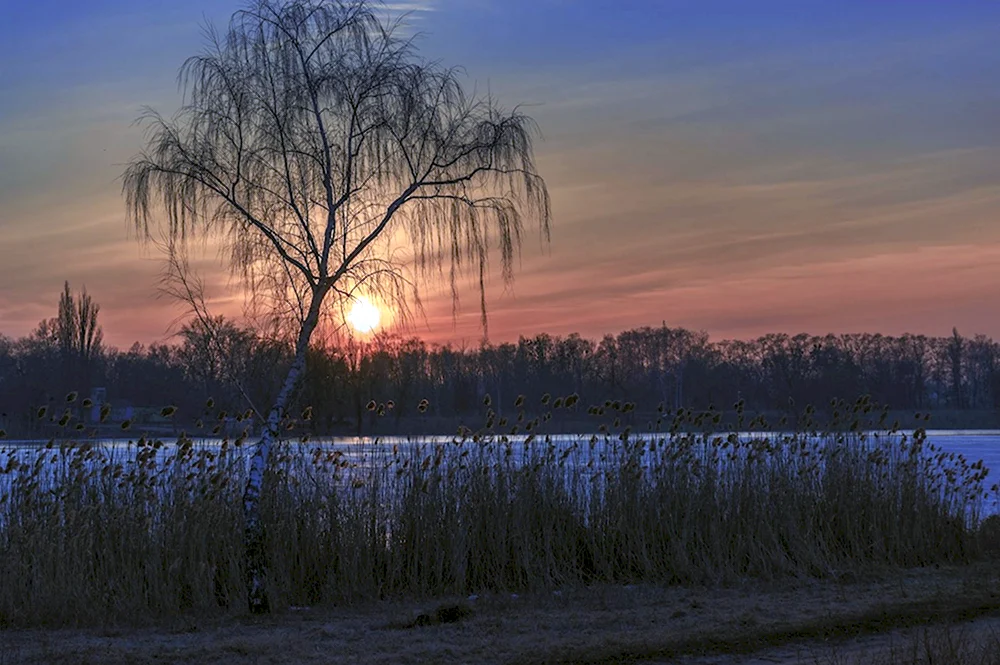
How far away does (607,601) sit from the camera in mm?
9336

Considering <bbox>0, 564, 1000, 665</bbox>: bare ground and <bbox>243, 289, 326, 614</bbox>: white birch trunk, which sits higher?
<bbox>243, 289, 326, 614</bbox>: white birch trunk

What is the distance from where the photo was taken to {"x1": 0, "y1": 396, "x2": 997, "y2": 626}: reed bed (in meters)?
9.22

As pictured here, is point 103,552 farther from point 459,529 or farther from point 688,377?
point 688,377

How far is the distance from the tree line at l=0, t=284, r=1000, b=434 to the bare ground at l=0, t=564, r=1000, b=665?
6.21 feet

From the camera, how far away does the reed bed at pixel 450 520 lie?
922cm

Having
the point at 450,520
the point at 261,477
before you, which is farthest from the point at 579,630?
the point at 261,477

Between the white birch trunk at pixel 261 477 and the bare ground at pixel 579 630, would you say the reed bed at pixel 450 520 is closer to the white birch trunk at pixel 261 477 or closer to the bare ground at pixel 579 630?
the white birch trunk at pixel 261 477

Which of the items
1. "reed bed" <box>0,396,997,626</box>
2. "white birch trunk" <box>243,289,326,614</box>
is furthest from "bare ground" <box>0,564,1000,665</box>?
"reed bed" <box>0,396,997,626</box>

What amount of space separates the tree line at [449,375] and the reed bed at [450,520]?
0.73 m

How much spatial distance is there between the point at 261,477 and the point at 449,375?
4714 mm

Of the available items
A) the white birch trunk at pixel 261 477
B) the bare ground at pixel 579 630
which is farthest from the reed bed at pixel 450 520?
the bare ground at pixel 579 630

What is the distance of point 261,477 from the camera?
8.68 meters

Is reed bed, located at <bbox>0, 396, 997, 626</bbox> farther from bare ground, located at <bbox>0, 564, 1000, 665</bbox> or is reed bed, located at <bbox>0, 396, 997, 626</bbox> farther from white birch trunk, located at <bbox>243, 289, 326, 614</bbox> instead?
bare ground, located at <bbox>0, 564, 1000, 665</bbox>

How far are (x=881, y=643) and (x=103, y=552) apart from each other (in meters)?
6.84
